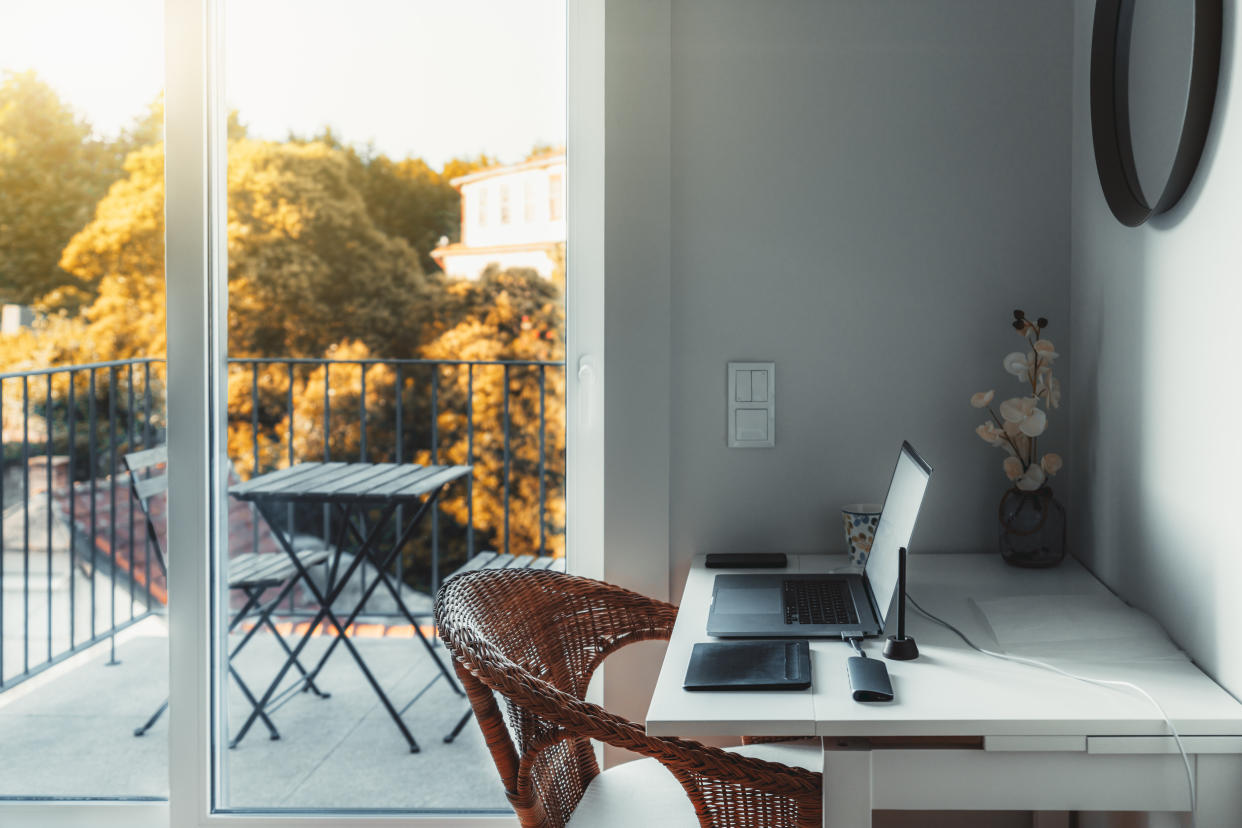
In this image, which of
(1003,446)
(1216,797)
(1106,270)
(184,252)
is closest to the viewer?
(1216,797)

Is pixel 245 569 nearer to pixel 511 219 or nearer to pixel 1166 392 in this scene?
pixel 511 219

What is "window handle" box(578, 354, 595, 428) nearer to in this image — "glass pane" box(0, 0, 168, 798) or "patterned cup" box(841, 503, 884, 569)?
"patterned cup" box(841, 503, 884, 569)

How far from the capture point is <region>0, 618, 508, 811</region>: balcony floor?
2219 mm

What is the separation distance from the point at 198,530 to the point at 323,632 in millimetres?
482

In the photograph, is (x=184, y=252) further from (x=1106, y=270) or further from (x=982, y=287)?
(x=1106, y=270)

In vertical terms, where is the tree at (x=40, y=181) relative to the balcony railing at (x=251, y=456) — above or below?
above

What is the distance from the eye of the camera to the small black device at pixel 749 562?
185cm

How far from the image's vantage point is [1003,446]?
1854 millimetres

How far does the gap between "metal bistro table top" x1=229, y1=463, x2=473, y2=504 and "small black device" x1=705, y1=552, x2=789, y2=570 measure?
691 millimetres

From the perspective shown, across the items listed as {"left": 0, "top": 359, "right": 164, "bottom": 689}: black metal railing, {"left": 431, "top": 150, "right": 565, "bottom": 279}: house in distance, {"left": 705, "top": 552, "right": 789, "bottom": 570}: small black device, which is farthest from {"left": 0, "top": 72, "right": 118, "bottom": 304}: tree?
{"left": 705, "top": 552, "right": 789, "bottom": 570}: small black device

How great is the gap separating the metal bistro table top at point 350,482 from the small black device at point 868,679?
46.8 inches

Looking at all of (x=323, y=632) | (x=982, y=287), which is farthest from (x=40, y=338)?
(x=982, y=287)

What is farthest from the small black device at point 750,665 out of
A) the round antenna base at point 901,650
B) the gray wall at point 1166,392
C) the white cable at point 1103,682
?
the gray wall at point 1166,392

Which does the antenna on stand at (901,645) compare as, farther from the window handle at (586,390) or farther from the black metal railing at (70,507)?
the black metal railing at (70,507)
